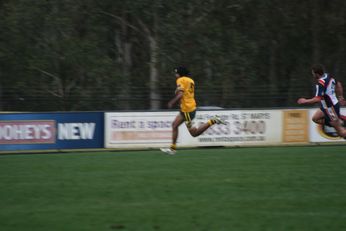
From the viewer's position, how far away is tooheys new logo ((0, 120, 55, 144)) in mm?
17080

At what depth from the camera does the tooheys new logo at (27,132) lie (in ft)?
56.0

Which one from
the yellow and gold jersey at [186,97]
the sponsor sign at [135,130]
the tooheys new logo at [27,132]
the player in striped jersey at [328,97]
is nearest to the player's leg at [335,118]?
the player in striped jersey at [328,97]

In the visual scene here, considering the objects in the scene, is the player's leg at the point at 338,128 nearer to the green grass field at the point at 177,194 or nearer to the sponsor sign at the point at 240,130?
the green grass field at the point at 177,194

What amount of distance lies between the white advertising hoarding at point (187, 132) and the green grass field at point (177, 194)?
4619 mm

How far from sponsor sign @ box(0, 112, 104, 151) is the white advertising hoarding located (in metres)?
0.37

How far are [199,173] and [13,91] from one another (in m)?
10.8

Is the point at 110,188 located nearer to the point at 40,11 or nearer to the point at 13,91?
the point at 13,91

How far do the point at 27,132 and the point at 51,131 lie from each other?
0.62m

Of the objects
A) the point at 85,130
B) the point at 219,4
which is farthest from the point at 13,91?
the point at 219,4

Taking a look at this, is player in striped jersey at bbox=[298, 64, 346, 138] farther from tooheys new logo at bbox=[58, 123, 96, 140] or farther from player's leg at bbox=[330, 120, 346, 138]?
tooheys new logo at bbox=[58, 123, 96, 140]

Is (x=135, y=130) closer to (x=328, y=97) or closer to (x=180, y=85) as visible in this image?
(x=180, y=85)

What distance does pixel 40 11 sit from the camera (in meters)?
34.1

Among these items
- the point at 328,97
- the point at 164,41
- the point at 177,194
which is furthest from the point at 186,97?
the point at 164,41

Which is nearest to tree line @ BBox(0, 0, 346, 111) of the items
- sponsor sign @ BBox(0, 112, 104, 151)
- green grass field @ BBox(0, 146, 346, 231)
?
sponsor sign @ BBox(0, 112, 104, 151)
